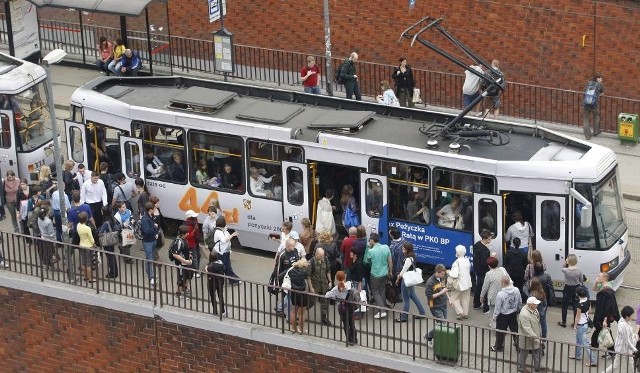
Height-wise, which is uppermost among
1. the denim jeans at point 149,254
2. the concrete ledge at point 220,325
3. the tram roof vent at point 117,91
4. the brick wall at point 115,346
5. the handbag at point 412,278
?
the tram roof vent at point 117,91

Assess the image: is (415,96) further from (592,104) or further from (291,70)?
(291,70)

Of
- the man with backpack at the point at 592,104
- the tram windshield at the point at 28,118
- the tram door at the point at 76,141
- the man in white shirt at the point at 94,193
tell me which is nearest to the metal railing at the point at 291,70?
the man with backpack at the point at 592,104

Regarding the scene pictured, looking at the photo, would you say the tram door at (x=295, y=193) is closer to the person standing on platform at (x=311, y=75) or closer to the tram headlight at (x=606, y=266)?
the tram headlight at (x=606, y=266)

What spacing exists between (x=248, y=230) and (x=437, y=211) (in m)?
3.77

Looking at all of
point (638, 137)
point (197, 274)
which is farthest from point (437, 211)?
point (638, 137)

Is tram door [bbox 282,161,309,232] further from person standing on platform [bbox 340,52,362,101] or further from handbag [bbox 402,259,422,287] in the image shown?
person standing on platform [bbox 340,52,362,101]

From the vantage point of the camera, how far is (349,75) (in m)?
36.8

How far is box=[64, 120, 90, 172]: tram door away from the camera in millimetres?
32781

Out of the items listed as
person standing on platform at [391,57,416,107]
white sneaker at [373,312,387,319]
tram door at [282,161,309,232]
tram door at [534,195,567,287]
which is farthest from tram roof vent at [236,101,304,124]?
person standing on platform at [391,57,416,107]

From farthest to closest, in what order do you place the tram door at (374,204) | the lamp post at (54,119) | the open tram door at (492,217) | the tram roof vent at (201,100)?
the tram roof vent at (201,100) < the tram door at (374,204) < the lamp post at (54,119) < the open tram door at (492,217)

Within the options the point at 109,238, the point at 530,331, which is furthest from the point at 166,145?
the point at 530,331

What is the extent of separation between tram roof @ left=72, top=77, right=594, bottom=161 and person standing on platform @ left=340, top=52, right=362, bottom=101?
4541 millimetres

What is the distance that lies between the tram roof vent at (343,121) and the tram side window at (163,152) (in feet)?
8.65

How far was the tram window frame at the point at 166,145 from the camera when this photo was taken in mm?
31453
